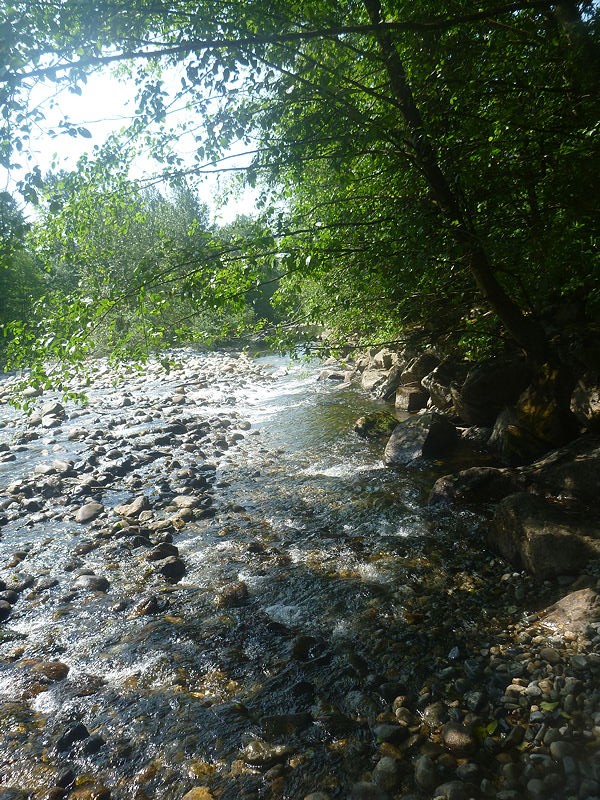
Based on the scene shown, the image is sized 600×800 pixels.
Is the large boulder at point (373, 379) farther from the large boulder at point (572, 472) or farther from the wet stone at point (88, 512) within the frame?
the wet stone at point (88, 512)

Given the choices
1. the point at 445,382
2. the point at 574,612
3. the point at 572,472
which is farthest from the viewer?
the point at 445,382

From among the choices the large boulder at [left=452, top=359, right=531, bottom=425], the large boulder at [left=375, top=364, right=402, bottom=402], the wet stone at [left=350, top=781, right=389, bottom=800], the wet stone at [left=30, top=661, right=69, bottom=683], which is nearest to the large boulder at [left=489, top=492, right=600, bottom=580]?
the wet stone at [left=350, top=781, right=389, bottom=800]

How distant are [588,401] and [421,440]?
3351 mm

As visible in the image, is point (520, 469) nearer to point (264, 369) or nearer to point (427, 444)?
point (427, 444)

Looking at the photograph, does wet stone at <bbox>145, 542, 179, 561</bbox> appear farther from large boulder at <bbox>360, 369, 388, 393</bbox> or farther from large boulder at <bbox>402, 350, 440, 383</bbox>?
large boulder at <bbox>360, 369, 388, 393</bbox>

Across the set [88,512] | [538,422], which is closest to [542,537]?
[538,422]

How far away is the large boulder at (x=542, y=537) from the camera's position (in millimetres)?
5484

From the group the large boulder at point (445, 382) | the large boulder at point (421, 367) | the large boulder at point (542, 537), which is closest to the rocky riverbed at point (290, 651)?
the large boulder at point (542, 537)

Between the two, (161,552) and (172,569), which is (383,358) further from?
(172,569)

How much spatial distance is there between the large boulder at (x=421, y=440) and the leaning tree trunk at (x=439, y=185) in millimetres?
2834

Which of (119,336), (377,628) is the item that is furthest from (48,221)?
(377,628)

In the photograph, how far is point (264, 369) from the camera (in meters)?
27.8

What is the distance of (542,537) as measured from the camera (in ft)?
18.6

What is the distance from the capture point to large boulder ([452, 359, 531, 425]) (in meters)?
10.5
